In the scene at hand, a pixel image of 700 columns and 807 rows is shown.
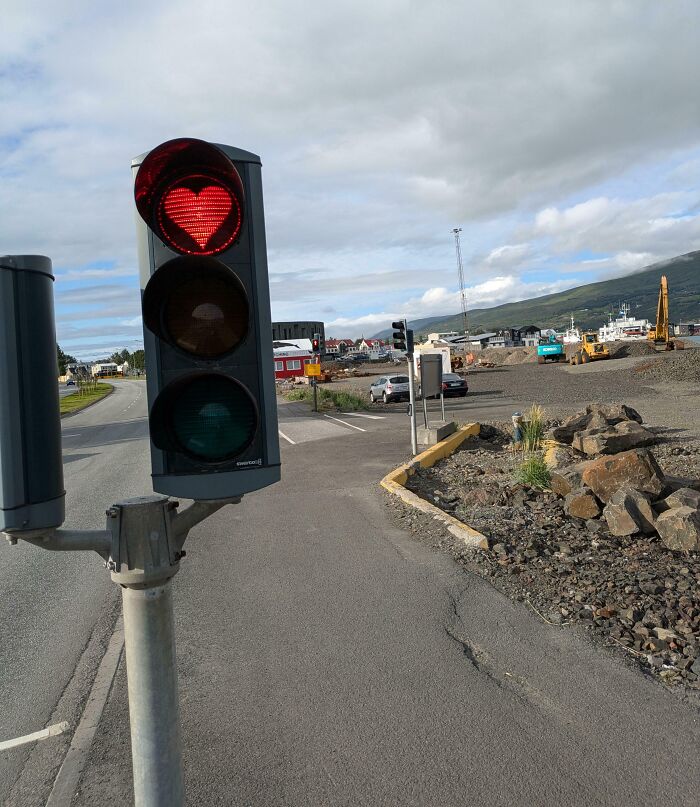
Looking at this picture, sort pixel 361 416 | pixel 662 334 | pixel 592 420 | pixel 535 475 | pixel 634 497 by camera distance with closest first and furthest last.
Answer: pixel 634 497 → pixel 535 475 → pixel 592 420 → pixel 361 416 → pixel 662 334

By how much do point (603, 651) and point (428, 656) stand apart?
1158 mm

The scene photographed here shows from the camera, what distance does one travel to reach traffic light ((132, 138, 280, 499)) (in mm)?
1823

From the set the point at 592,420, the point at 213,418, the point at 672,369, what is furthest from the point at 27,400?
the point at 672,369

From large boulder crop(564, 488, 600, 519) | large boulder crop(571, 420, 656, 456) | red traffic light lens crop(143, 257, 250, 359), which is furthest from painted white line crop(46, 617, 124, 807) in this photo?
large boulder crop(571, 420, 656, 456)

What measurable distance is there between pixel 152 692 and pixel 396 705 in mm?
2550

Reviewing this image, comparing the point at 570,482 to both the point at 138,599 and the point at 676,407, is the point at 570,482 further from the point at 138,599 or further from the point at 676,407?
the point at 676,407

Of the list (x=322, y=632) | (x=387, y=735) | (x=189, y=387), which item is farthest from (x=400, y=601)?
(x=189, y=387)

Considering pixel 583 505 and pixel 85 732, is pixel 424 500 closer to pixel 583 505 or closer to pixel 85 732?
pixel 583 505

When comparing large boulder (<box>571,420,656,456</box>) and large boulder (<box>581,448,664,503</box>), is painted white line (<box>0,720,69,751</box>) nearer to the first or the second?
large boulder (<box>581,448,664,503</box>)

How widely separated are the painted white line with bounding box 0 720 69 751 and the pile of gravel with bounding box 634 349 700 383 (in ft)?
115

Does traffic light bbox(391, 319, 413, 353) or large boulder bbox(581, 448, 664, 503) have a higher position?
traffic light bbox(391, 319, 413, 353)

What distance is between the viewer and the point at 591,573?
6.21 meters

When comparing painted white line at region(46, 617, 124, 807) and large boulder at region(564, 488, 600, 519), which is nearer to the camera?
painted white line at region(46, 617, 124, 807)

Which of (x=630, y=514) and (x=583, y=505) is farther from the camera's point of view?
(x=583, y=505)
